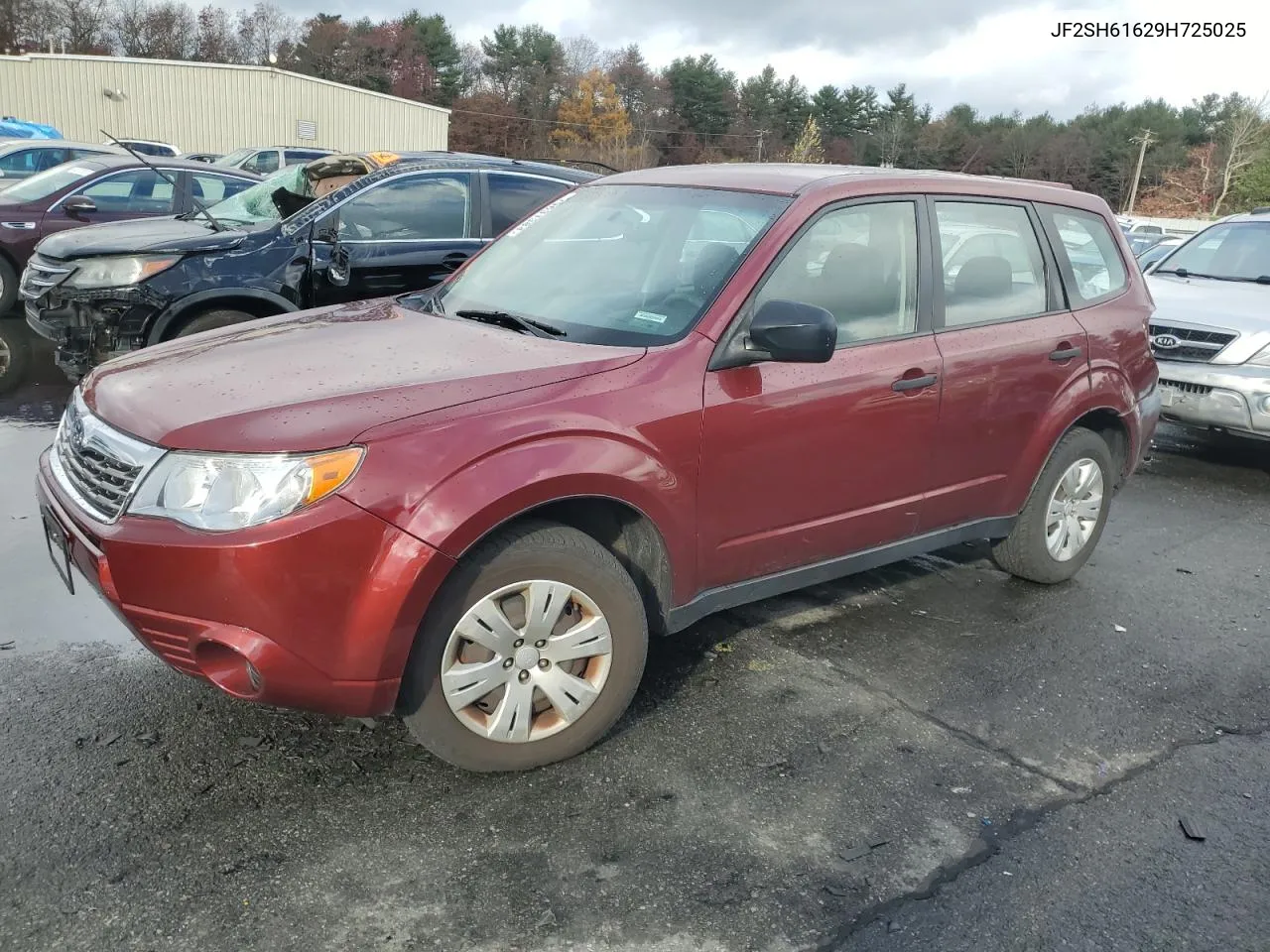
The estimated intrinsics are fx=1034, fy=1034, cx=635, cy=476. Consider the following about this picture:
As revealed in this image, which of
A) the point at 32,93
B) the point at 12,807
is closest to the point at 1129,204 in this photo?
the point at 32,93

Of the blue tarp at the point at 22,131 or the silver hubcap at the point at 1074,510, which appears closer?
the silver hubcap at the point at 1074,510

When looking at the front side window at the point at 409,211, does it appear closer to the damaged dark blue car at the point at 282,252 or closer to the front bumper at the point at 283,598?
the damaged dark blue car at the point at 282,252

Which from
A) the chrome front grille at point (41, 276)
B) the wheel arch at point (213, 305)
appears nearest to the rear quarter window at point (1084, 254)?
the wheel arch at point (213, 305)

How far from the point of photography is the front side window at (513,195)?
24.6 feet

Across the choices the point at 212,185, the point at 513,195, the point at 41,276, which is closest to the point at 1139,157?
the point at 212,185

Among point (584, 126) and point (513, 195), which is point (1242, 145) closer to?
point (584, 126)

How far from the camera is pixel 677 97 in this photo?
84.4m

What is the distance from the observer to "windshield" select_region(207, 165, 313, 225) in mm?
7789

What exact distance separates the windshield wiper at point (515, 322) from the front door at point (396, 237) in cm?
341

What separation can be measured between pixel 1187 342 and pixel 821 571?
4814mm

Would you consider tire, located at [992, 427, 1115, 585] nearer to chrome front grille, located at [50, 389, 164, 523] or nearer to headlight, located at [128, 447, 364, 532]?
headlight, located at [128, 447, 364, 532]

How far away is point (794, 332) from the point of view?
10.5 ft

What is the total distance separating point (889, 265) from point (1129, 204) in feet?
244

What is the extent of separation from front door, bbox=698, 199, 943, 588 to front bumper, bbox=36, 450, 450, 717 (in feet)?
3.55
